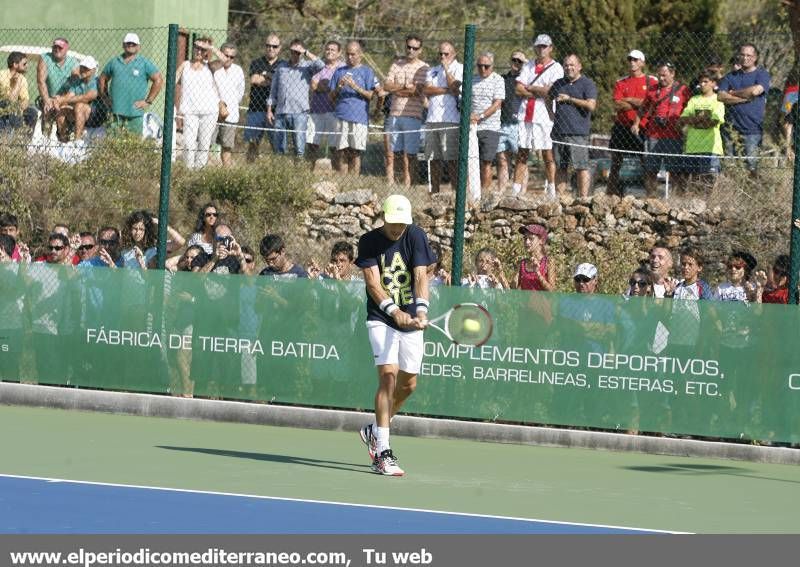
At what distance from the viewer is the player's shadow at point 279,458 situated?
1136 centimetres

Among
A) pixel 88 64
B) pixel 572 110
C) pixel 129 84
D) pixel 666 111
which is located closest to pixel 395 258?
pixel 572 110

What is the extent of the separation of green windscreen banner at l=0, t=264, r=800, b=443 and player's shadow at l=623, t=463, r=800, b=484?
57cm

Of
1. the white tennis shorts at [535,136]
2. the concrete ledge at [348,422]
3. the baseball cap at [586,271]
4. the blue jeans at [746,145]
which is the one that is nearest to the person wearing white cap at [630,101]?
the white tennis shorts at [535,136]

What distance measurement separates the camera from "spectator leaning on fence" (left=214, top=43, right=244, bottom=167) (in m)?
18.0

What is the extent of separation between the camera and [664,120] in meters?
16.1

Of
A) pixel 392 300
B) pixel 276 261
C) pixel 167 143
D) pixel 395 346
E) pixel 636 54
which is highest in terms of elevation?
pixel 636 54

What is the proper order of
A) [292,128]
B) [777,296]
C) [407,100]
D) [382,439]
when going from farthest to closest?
1. [292,128]
2. [407,100]
3. [777,296]
4. [382,439]

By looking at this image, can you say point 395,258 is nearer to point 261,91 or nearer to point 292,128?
point 292,128

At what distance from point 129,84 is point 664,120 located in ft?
19.0

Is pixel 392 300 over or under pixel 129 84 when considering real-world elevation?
under

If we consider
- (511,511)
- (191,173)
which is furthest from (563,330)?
(191,173)

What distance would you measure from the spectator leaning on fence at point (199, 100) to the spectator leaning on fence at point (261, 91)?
1.30 ft
